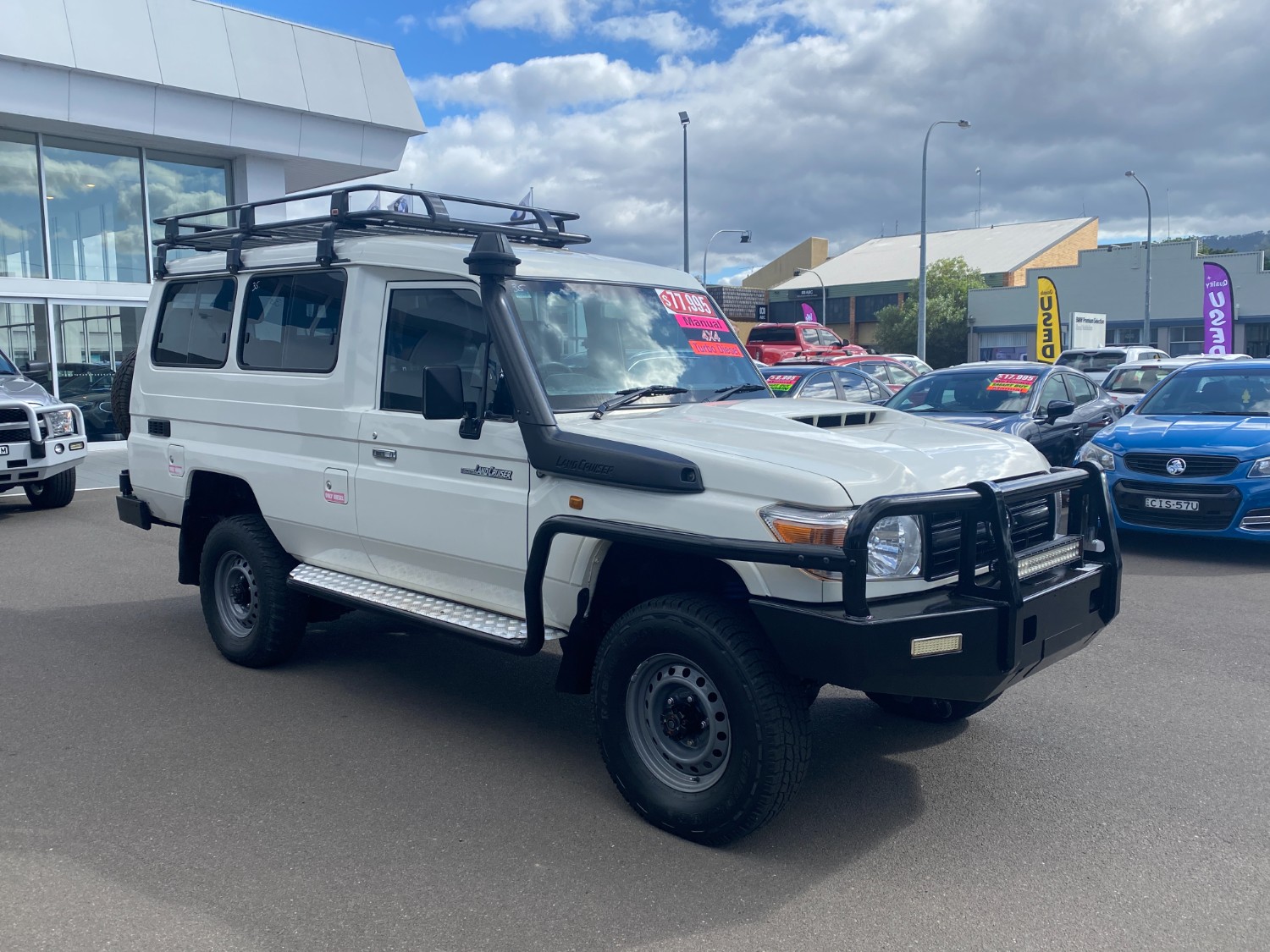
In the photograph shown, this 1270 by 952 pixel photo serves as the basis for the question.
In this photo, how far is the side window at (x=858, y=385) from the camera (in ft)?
46.4

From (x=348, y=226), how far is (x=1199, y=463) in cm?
707

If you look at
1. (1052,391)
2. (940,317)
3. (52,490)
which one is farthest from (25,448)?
(940,317)

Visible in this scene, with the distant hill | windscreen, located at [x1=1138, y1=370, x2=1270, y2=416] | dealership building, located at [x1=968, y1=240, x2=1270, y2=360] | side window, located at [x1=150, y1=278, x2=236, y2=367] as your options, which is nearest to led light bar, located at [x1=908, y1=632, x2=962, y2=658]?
side window, located at [x1=150, y1=278, x2=236, y2=367]

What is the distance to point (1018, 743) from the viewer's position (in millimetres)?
4750

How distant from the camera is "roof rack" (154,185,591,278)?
5105 millimetres

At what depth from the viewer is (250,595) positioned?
5.96 meters

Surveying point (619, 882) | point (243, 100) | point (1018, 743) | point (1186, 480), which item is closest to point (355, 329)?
point (619, 882)

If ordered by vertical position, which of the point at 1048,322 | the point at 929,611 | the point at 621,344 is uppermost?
the point at 1048,322

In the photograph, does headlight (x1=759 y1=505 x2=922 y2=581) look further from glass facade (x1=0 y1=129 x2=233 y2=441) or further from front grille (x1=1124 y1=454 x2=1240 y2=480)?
glass facade (x1=0 y1=129 x2=233 y2=441)

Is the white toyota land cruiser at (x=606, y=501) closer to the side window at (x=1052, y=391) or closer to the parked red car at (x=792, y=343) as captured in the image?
the side window at (x=1052, y=391)

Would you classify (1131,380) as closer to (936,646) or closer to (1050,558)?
(1050,558)

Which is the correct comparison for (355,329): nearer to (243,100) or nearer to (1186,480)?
(1186,480)

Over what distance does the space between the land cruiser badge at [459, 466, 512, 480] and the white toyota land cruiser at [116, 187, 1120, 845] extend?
0.01 meters

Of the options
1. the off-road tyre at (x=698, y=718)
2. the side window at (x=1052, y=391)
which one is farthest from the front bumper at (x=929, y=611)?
the side window at (x=1052, y=391)
